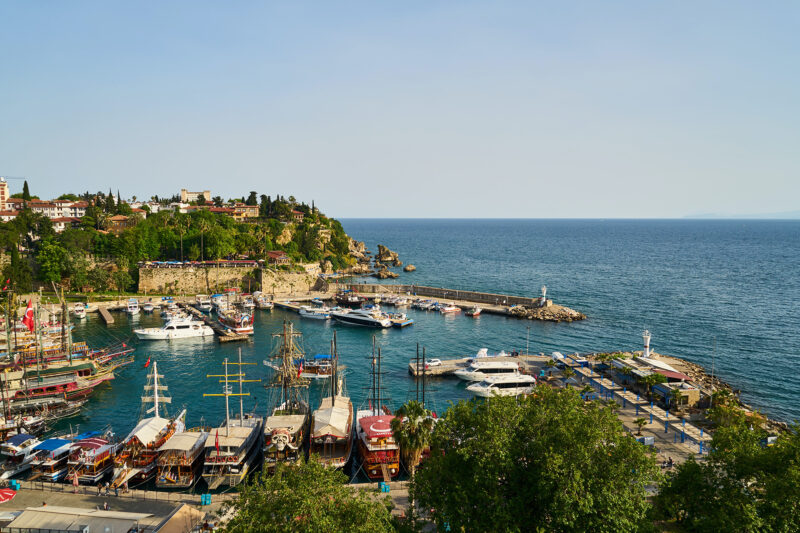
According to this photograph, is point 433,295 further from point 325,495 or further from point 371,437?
point 325,495

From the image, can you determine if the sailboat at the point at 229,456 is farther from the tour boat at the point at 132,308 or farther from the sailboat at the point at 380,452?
the tour boat at the point at 132,308

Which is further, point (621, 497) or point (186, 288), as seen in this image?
point (186, 288)

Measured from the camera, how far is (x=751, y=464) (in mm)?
19875

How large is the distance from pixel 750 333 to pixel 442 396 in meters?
52.6

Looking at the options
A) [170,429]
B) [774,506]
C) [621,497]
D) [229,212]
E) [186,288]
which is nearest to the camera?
[774,506]

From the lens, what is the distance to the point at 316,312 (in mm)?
84875

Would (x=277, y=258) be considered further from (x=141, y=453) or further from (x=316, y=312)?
(x=141, y=453)

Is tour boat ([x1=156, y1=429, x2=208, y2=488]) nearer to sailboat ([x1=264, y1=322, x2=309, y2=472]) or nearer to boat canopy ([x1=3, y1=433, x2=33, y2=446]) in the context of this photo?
sailboat ([x1=264, y1=322, x2=309, y2=472])

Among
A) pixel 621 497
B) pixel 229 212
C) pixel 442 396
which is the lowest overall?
pixel 442 396

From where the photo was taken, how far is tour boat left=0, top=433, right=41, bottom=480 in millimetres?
33344

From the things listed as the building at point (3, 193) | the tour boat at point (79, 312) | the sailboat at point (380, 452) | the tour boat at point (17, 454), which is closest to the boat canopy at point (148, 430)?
the tour boat at point (17, 454)

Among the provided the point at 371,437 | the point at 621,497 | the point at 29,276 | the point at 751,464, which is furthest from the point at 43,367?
the point at 751,464

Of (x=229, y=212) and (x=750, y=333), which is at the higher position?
(x=229, y=212)

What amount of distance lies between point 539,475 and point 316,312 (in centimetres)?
6823
